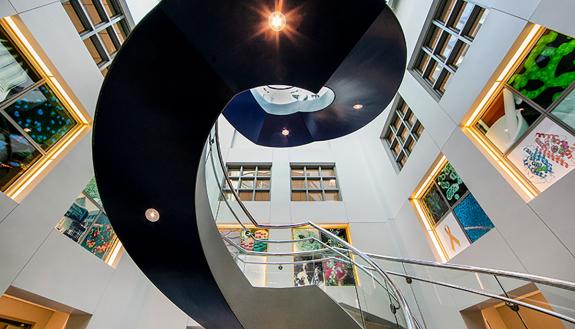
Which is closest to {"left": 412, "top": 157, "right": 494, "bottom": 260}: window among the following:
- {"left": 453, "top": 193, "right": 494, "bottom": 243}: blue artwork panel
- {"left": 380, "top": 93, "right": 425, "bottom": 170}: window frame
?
{"left": 453, "top": 193, "right": 494, "bottom": 243}: blue artwork panel

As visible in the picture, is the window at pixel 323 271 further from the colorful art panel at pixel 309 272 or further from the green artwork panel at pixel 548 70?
the green artwork panel at pixel 548 70

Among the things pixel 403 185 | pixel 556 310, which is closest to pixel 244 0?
pixel 556 310

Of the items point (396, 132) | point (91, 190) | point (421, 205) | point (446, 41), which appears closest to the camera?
point (91, 190)

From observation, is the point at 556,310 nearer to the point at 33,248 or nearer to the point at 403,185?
the point at 403,185

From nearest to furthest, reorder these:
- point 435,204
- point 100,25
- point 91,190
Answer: point 91,190, point 100,25, point 435,204

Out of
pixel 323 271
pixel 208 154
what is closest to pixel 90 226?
pixel 208 154

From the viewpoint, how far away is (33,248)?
10.6 ft

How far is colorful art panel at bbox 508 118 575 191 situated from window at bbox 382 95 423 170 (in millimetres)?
2603

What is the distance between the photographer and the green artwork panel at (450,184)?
15.8 ft

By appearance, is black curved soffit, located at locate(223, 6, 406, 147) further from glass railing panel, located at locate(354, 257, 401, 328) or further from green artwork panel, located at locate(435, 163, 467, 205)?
glass railing panel, located at locate(354, 257, 401, 328)

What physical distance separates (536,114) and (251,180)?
23.2 ft

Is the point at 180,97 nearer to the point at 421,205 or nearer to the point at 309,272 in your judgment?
the point at 309,272

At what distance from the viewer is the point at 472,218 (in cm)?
448

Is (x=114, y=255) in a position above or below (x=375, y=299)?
above
